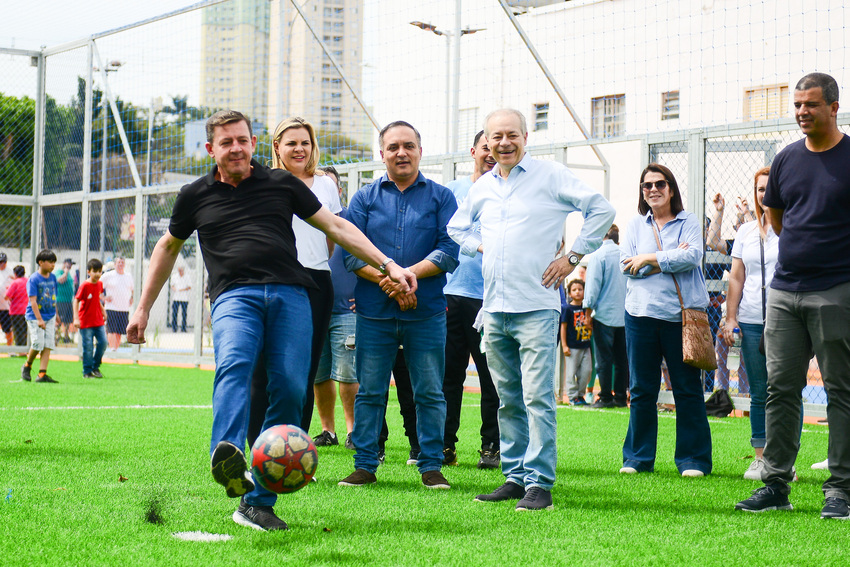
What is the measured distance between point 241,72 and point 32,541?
1776 cm

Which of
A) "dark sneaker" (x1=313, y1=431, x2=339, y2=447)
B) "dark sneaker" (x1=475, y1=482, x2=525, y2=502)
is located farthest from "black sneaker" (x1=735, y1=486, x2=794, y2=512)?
"dark sneaker" (x1=313, y1=431, x2=339, y2=447)

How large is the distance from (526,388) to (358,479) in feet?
3.90

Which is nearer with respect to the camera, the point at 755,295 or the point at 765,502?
the point at 765,502

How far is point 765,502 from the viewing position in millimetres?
4797

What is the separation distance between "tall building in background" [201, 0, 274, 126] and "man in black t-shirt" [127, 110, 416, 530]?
11863 millimetres

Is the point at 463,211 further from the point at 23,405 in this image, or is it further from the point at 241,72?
the point at 241,72

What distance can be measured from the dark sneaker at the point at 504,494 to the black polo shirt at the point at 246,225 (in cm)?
151

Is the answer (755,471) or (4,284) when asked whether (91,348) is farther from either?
(755,471)

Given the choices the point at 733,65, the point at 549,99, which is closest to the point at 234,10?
the point at 549,99

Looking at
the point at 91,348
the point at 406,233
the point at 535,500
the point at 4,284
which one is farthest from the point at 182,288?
the point at 535,500

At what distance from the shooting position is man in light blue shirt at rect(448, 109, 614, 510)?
4.82 m

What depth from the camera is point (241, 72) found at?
804 inches

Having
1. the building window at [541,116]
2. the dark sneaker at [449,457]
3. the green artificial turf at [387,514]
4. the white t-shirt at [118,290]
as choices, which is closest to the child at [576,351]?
the building window at [541,116]

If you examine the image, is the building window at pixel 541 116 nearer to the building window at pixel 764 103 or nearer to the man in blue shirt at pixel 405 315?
the building window at pixel 764 103
